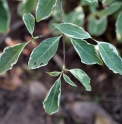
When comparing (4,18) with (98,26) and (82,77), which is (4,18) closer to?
(82,77)

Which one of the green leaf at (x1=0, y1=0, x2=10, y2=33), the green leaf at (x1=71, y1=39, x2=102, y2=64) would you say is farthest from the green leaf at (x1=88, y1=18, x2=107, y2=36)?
the green leaf at (x1=71, y1=39, x2=102, y2=64)

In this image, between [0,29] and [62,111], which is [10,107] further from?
[0,29]

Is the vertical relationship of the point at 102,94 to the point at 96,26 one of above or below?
below

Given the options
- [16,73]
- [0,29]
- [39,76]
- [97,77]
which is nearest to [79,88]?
[97,77]

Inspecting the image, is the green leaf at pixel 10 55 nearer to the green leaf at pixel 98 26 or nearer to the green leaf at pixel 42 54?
the green leaf at pixel 42 54

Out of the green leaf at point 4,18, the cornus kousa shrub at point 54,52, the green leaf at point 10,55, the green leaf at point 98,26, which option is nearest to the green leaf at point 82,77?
the cornus kousa shrub at point 54,52

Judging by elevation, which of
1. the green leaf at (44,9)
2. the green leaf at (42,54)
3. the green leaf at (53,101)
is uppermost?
the green leaf at (44,9)
